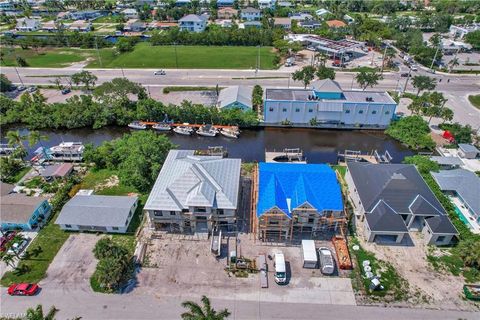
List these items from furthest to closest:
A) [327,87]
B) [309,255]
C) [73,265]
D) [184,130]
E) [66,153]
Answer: [327,87], [184,130], [66,153], [73,265], [309,255]

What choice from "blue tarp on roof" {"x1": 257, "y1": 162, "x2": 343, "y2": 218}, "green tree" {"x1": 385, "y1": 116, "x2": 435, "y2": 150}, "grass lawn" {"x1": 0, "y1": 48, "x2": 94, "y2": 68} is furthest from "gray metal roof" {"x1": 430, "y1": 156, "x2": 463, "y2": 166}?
"grass lawn" {"x1": 0, "y1": 48, "x2": 94, "y2": 68}

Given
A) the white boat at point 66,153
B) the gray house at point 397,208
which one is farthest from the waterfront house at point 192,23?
the gray house at point 397,208

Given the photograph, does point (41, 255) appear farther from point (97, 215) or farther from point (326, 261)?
point (326, 261)

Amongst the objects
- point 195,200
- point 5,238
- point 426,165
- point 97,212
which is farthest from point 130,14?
point 426,165

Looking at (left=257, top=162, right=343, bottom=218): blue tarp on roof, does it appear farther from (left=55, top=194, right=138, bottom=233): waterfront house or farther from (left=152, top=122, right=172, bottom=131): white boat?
(left=152, top=122, right=172, bottom=131): white boat

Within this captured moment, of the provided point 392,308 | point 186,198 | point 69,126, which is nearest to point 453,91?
point 392,308

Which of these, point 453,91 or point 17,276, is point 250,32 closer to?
point 453,91

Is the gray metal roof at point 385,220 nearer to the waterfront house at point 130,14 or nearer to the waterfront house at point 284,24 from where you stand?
the waterfront house at point 284,24
